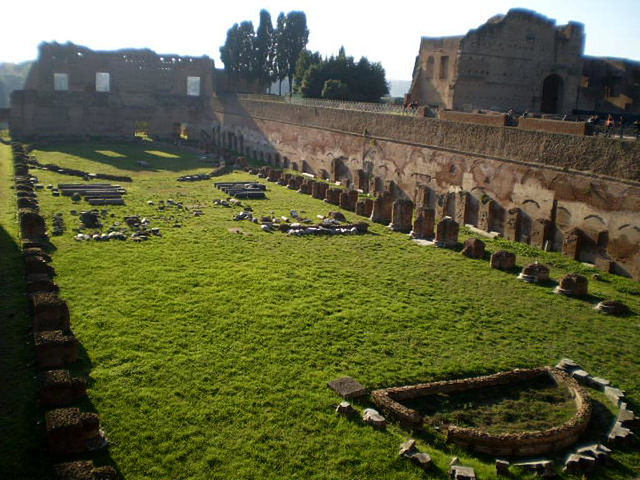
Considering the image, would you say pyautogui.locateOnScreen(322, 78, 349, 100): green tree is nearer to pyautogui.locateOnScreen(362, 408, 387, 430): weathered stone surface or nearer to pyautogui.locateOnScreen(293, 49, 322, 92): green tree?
pyautogui.locateOnScreen(293, 49, 322, 92): green tree

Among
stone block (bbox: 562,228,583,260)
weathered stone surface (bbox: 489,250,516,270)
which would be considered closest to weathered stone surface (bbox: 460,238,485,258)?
weathered stone surface (bbox: 489,250,516,270)

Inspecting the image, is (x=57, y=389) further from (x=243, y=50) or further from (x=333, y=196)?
(x=243, y=50)

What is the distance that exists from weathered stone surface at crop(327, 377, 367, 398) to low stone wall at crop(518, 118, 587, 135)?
34.9 feet

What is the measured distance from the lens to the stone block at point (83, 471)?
18.2 feet

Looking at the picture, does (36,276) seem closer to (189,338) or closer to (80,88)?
(189,338)

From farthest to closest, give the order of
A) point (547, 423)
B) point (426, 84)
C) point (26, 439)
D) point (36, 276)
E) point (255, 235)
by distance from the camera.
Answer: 1. point (426, 84)
2. point (255, 235)
3. point (36, 276)
4. point (547, 423)
5. point (26, 439)

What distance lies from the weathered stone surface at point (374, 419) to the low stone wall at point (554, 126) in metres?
11.1

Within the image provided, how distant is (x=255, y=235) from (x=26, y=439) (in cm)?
949

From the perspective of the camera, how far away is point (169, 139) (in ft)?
124

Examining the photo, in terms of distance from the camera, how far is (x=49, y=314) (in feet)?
28.6

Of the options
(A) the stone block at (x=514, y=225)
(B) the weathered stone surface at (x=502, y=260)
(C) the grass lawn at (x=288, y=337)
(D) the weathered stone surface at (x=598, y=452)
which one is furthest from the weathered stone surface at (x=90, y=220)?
(D) the weathered stone surface at (x=598, y=452)

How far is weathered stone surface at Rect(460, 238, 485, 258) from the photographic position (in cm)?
1422

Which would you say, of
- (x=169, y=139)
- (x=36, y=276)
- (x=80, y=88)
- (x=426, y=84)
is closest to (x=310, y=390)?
(x=36, y=276)

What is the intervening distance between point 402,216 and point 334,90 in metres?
20.8
